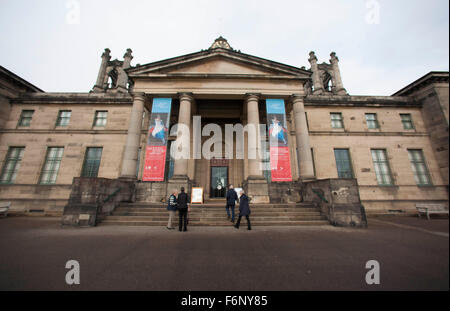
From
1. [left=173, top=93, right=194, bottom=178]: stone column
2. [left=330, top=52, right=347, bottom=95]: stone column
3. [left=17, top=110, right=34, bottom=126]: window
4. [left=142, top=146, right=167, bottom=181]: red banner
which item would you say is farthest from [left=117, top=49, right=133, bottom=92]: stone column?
[left=330, top=52, right=347, bottom=95]: stone column

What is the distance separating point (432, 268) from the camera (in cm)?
319

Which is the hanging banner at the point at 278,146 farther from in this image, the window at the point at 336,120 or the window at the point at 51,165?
the window at the point at 51,165

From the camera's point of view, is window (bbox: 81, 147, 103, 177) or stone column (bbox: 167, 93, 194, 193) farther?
window (bbox: 81, 147, 103, 177)

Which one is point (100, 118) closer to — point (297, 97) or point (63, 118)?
point (63, 118)

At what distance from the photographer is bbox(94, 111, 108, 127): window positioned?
17.0 m

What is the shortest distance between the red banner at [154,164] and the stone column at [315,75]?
22437mm

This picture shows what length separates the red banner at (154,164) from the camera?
11406 millimetres

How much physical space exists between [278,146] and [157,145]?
8.58m

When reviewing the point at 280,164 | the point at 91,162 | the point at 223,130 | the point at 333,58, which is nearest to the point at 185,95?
the point at 223,130

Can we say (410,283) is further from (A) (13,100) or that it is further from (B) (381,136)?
(A) (13,100)

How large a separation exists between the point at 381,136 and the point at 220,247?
20308mm

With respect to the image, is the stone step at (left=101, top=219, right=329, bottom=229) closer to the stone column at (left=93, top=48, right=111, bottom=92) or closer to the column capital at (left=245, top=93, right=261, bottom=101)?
the column capital at (left=245, top=93, right=261, bottom=101)

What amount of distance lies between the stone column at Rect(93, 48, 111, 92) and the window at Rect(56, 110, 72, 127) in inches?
347
